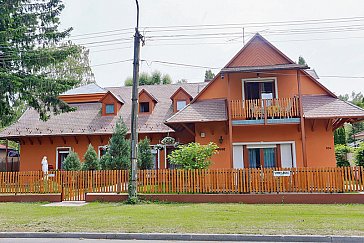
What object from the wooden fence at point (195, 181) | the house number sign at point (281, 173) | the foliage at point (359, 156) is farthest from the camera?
the foliage at point (359, 156)

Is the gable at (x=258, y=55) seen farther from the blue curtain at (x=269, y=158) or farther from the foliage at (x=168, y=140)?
the foliage at (x=168, y=140)

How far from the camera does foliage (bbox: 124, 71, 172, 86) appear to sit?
4401 cm

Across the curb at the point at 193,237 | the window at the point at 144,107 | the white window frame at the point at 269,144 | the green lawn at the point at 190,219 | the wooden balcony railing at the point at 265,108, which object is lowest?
the curb at the point at 193,237

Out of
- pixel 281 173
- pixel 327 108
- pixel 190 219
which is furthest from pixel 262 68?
pixel 190 219

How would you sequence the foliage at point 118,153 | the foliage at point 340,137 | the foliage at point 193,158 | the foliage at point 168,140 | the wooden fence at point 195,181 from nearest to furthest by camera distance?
the wooden fence at point 195,181 → the foliage at point 193,158 → the foliage at point 118,153 → the foliage at point 168,140 → the foliage at point 340,137

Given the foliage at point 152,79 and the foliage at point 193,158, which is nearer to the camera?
the foliage at point 193,158

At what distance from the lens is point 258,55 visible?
18781 mm

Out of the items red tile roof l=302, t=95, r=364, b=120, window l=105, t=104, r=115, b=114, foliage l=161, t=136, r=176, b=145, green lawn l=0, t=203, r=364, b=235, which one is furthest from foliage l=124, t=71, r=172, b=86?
green lawn l=0, t=203, r=364, b=235

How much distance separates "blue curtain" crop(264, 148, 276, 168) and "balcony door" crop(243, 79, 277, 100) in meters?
3.01

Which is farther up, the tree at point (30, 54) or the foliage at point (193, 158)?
the tree at point (30, 54)

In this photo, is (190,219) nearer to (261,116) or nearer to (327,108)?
(261,116)

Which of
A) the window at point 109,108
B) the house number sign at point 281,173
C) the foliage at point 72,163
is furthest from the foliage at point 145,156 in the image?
the house number sign at point 281,173

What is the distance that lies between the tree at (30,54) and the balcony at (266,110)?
9.04 metres

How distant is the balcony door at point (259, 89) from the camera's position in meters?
18.9
